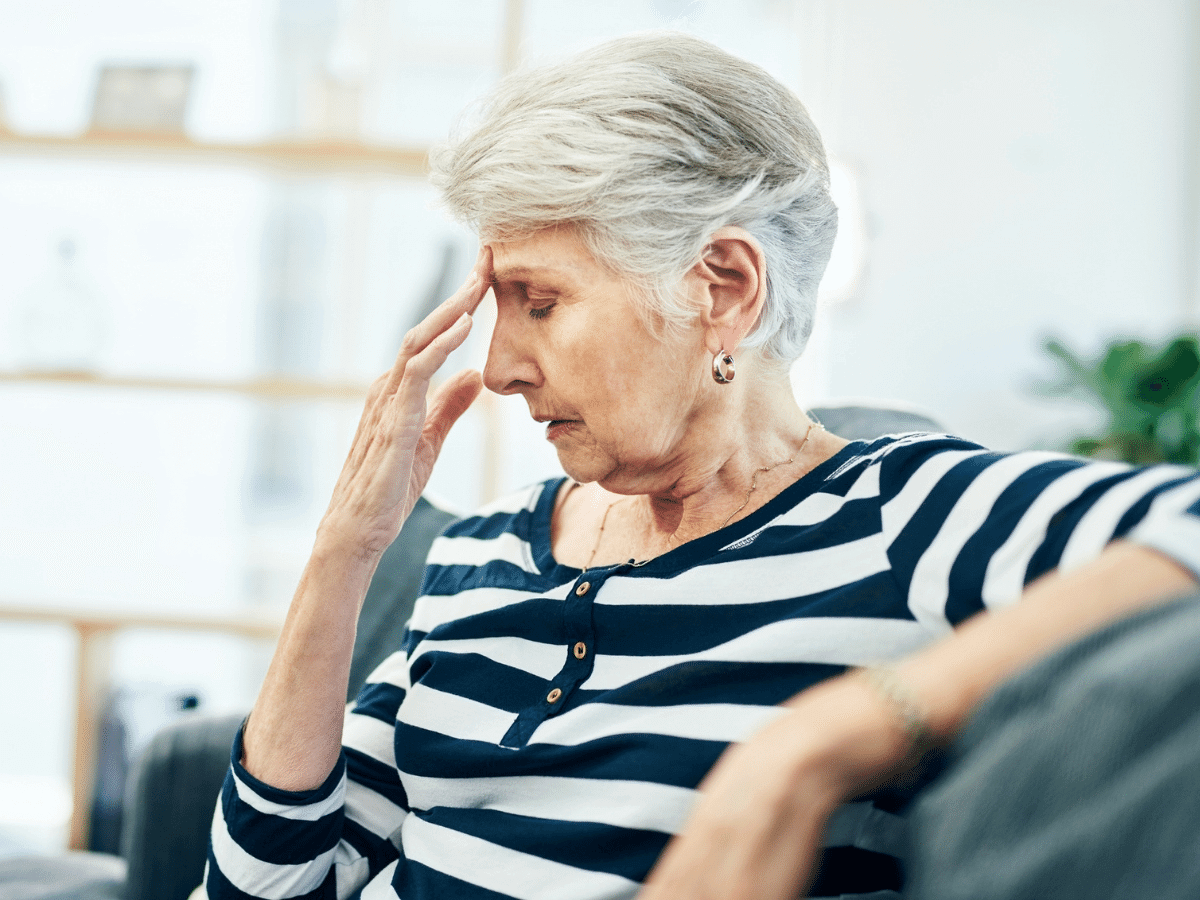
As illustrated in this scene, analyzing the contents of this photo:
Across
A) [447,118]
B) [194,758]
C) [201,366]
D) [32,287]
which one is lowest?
[194,758]

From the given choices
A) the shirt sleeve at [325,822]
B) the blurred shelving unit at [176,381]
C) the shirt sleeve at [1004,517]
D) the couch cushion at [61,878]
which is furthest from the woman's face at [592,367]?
the blurred shelving unit at [176,381]

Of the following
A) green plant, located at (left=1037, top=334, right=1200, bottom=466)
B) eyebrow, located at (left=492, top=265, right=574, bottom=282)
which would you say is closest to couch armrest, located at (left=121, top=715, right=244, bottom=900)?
eyebrow, located at (left=492, top=265, right=574, bottom=282)

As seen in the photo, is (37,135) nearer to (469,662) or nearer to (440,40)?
(440,40)

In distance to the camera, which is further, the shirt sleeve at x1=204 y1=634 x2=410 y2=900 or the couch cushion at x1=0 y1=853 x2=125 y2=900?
the couch cushion at x1=0 y1=853 x2=125 y2=900

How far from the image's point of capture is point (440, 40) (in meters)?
2.91

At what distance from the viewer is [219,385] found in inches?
100

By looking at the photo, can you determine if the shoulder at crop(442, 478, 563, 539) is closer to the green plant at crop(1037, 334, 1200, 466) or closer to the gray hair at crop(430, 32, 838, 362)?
the gray hair at crop(430, 32, 838, 362)

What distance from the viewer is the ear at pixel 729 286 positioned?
2.98 feet

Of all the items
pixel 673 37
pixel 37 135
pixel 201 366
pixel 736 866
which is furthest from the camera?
pixel 201 366

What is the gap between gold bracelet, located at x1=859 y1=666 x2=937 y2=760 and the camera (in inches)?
21.0

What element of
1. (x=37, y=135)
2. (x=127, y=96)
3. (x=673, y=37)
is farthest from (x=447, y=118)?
(x=673, y=37)

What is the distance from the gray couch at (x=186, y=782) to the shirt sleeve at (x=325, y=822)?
0.21 meters

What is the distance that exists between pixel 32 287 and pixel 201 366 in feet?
1.52

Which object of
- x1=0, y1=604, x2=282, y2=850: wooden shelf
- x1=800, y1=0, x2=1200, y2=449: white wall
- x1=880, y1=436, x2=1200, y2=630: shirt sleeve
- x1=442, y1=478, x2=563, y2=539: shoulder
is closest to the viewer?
x1=880, y1=436, x2=1200, y2=630: shirt sleeve
